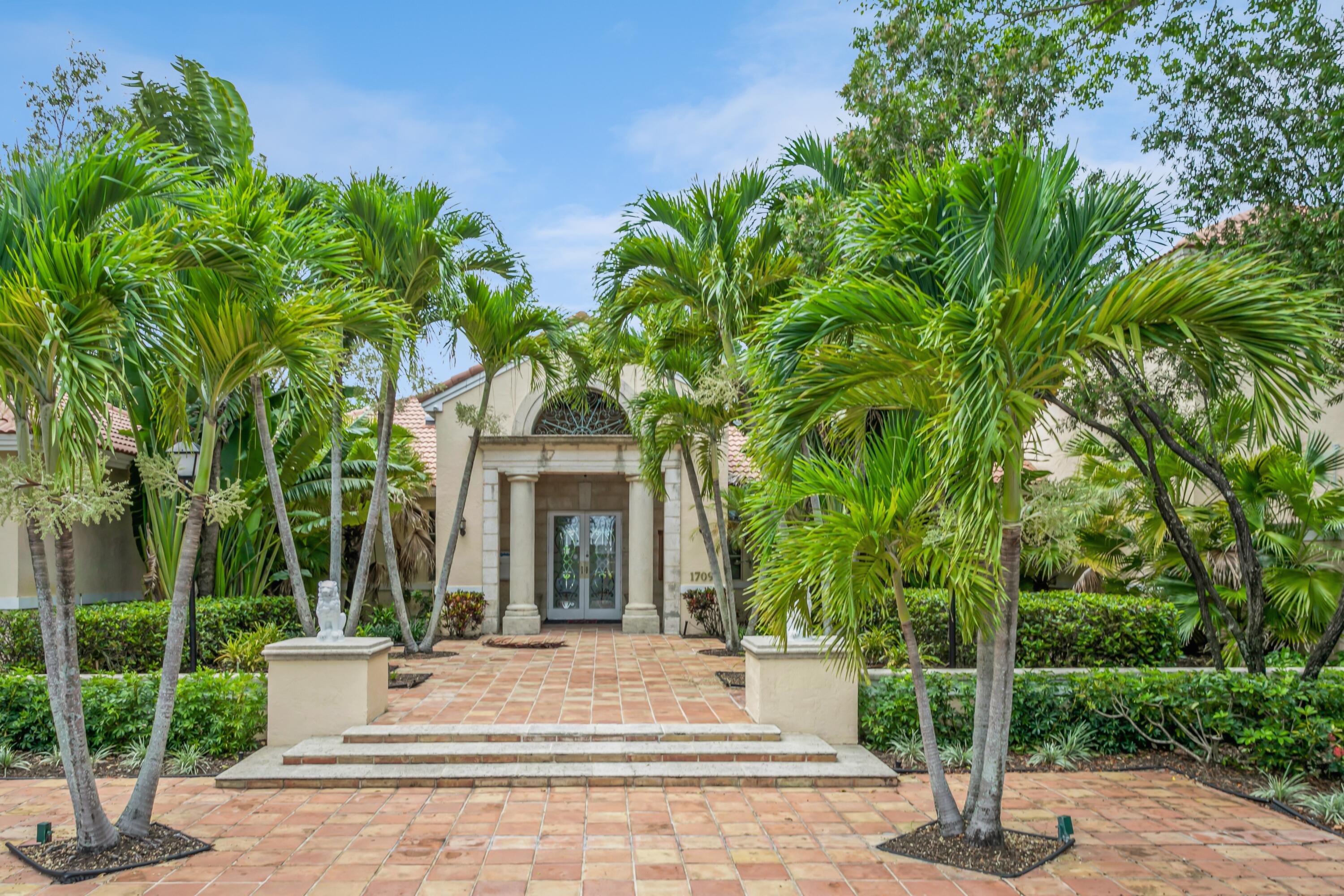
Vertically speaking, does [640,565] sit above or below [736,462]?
below

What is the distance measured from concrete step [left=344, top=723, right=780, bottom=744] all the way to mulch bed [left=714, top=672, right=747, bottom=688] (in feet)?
8.23

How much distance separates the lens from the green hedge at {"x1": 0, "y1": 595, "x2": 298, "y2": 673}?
11453mm

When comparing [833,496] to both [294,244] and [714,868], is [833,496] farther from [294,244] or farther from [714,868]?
[294,244]

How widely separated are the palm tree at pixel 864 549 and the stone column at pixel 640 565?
11.1 meters

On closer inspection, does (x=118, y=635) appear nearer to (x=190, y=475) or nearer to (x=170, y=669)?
(x=190, y=475)

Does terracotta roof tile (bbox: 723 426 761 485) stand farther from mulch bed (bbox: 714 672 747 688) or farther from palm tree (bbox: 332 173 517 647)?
palm tree (bbox: 332 173 517 647)

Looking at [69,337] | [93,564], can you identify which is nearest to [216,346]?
[69,337]

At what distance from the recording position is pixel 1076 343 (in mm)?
5309

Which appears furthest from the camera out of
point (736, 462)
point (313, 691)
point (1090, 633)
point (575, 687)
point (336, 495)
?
point (736, 462)

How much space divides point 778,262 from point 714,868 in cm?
689

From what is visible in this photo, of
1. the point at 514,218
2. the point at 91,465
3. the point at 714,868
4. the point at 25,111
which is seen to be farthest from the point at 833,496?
the point at 25,111

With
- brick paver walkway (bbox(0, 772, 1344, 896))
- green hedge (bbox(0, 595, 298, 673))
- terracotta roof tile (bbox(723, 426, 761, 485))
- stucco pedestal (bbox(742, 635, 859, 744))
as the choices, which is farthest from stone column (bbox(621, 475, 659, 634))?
brick paver walkway (bbox(0, 772, 1344, 896))

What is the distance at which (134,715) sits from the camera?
869 cm

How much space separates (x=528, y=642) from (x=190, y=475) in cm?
755
